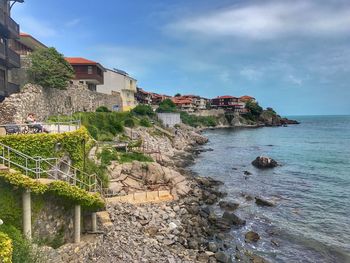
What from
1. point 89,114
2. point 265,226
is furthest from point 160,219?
point 89,114

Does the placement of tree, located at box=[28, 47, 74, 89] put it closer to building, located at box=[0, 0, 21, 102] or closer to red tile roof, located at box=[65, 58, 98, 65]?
building, located at box=[0, 0, 21, 102]

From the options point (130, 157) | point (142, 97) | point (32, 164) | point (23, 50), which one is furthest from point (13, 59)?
point (142, 97)

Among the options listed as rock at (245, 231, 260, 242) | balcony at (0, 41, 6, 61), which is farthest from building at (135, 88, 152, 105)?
rock at (245, 231, 260, 242)

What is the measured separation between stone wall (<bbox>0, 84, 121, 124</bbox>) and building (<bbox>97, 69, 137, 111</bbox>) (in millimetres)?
25058

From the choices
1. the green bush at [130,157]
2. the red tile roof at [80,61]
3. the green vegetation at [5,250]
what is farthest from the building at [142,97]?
the green vegetation at [5,250]

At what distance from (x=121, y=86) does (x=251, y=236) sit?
70.3 m

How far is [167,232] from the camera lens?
25.4 meters

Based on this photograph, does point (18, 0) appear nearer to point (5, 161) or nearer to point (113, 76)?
point (5, 161)

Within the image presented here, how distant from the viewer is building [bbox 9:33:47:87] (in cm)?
3722

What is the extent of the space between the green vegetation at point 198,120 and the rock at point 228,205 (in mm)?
107632

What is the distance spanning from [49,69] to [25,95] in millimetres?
6856

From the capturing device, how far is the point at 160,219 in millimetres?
27578

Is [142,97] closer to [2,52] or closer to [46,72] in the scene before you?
[46,72]

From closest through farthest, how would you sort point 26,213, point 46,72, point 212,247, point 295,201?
point 26,213, point 212,247, point 46,72, point 295,201
